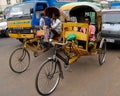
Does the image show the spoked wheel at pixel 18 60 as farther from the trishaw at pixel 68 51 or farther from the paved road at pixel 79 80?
the trishaw at pixel 68 51

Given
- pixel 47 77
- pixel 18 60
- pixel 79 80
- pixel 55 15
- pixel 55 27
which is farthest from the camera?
pixel 55 15

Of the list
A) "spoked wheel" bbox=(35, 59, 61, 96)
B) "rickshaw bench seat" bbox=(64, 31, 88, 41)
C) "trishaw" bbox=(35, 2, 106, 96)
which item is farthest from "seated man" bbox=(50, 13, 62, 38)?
"spoked wheel" bbox=(35, 59, 61, 96)

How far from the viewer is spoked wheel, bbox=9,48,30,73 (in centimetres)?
685

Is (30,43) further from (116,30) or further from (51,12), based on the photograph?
(116,30)

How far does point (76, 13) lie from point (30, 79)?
12.2 feet

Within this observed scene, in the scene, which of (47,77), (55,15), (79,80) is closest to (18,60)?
(47,77)

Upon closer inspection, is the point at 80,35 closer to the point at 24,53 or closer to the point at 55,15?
the point at 24,53

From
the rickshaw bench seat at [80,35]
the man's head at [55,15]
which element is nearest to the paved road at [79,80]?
the rickshaw bench seat at [80,35]

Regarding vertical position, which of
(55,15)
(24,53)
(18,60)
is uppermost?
(55,15)

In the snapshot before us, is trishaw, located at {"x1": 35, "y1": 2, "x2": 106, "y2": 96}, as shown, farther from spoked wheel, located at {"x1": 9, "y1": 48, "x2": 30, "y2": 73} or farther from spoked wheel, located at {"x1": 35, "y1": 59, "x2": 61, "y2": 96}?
spoked wheel, located at {"x1": 9, "y1": 48, "x2": 30, "y2": 73}

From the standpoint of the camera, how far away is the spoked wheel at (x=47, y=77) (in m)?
5.18

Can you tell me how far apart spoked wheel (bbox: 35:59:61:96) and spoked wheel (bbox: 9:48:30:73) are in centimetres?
171

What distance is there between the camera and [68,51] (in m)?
6.45

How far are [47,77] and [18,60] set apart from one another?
72.1 inches
